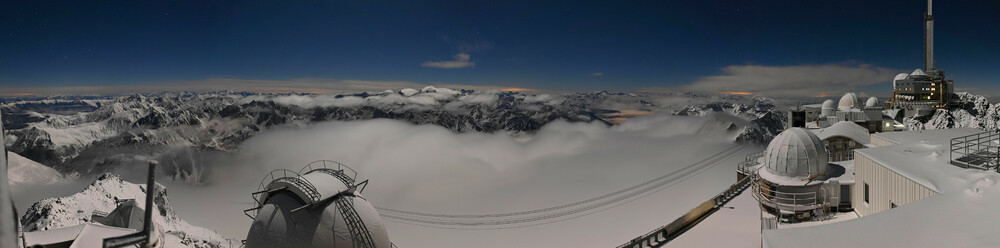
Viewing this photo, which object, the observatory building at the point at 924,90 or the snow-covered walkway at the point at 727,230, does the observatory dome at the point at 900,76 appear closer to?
the observatory building at the point at 924,90

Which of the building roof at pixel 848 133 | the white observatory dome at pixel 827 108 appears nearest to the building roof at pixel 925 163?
the building roof at pixel 848 133

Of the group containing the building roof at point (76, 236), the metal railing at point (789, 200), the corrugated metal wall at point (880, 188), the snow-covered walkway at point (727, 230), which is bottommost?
the snow-covered walkway at point (727, 230)

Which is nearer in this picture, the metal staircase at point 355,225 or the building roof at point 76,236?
the metal staircase at point 355,225

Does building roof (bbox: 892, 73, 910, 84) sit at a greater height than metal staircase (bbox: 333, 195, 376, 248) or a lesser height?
greater

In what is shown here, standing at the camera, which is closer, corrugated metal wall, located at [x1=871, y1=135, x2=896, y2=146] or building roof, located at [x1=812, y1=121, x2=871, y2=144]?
corrugated metal wall, located at [x1=871, y1=135, x2=896, y2=146]

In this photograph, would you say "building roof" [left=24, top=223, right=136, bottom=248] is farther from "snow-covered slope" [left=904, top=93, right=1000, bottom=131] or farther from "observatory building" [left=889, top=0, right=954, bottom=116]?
"observatory building" [left=889, top=0, right=954, bottom=116]

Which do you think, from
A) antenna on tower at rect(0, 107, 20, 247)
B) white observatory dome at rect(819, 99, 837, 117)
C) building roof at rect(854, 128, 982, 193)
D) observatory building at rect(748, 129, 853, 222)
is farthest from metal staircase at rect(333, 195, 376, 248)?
white observatory dome at rect(819, 99, 837, 117)

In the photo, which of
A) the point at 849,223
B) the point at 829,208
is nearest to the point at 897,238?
the point at 849,223

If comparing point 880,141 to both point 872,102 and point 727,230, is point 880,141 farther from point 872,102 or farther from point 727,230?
point 872,102
